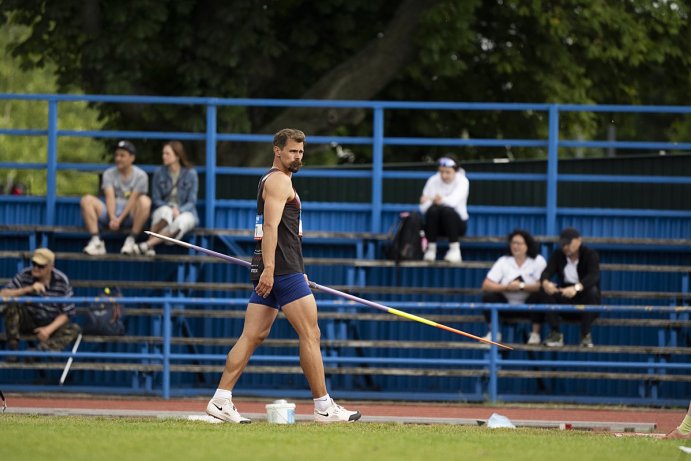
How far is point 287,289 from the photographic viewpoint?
11969 millimetres

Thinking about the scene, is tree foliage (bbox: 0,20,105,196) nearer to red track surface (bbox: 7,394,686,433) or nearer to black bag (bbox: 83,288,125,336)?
black bag (bbox: 83,288,125,336)

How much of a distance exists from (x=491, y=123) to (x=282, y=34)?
4019 mm

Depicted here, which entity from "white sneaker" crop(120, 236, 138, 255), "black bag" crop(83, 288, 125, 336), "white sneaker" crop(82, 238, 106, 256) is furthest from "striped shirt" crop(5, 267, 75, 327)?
"white sneaker" crop(120, 236, 138, 255)

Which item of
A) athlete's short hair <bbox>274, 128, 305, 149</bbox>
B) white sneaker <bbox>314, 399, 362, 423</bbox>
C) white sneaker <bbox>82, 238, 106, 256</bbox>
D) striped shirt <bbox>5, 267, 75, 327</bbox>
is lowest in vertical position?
white sneaker <bbox>314, 399, 362, 423</bbox>

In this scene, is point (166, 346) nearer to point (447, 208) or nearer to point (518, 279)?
point (447, 208)

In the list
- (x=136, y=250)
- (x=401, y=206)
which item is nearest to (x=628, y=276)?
(x=401, y=206)

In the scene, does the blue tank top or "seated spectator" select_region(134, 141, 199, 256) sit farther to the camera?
"seated spectator" select_region(134, 141, 199, 256)

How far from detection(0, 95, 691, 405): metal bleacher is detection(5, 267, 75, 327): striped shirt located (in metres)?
0.48

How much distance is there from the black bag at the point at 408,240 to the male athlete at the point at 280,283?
18.6 ft

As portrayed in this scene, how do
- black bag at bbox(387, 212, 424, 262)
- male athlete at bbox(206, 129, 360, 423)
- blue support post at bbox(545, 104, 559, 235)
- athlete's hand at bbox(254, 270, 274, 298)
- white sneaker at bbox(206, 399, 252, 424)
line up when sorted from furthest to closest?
blue support post at bbox(545, 104, 559, 235) < black bag at bbox(387, 212, 424, 262) < white sneaker at bbox(206, 399, 252, 424) < male athlete at bbox(206, 129, 360, 423) < athlete's hand at bbox(254, 270, 274, 298)

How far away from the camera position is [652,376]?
1666 centimetres

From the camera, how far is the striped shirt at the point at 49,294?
→ 670 inches

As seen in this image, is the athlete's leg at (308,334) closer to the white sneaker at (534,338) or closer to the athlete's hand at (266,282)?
the athlete's hand at (266,282)

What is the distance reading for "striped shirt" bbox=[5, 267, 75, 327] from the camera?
17016 millimetres
